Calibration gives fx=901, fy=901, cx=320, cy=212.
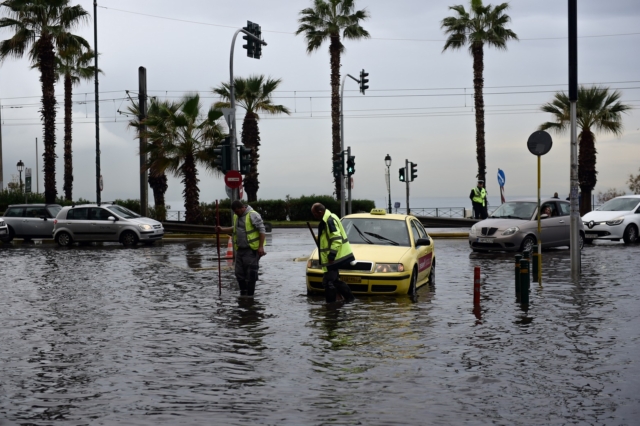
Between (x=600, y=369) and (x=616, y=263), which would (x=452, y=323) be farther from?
(x=616, y=263)

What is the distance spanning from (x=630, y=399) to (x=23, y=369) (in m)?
5.84

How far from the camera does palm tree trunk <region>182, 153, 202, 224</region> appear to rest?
1619 inches

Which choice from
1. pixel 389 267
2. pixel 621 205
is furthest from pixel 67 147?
pixel 389 267

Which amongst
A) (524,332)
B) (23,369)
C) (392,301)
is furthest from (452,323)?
(23,369)

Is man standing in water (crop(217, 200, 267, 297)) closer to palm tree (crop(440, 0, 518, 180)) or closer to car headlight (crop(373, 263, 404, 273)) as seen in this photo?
car headlight (crop(373, 263, 404, 273))

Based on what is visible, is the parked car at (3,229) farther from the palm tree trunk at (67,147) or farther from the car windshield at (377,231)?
the palm tree trunk at (67,147)

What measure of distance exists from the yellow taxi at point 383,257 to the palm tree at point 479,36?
114ft

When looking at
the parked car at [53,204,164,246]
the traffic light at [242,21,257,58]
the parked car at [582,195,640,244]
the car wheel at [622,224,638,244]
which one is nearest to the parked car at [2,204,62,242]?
the parked car at [53,204,164,246]

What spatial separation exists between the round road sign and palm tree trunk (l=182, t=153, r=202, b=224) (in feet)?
82.9

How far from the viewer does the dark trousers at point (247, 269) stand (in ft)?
49.4

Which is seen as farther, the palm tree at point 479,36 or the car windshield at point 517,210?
the palm tree at point 479,36

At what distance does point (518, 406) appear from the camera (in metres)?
7.29

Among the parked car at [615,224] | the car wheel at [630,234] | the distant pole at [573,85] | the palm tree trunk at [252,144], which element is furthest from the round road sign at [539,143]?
the palm tree trunk at [252,144]

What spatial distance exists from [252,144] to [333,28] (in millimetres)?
8347
